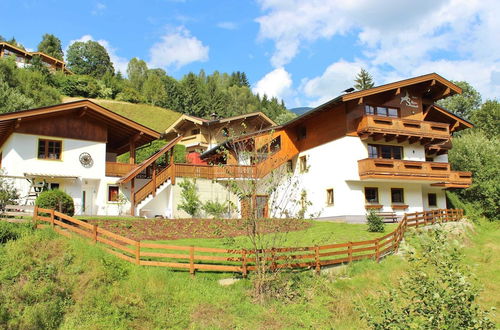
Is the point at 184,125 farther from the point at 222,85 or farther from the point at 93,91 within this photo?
the point at 222,85

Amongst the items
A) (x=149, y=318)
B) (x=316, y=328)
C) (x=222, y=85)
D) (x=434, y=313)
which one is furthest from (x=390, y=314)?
(x=222, y=85)

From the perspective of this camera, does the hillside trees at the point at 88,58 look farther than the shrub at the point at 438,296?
Yes

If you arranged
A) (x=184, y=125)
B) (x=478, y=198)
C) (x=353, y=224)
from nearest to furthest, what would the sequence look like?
(x=353, y=224) → (x=478, y=198) → (x=184, y=125)

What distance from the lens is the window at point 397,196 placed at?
28.4 m

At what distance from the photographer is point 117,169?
91.9 feet

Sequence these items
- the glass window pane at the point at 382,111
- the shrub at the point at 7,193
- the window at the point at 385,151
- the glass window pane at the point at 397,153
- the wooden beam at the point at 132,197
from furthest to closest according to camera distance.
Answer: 1. the glass window pane at the point at 397,153
2. the glass window pane at the point at 382,111
3. the window at the point at 385,151
4. the wooden beam at the point at 132,197
5. the shrub at the point at 7,193

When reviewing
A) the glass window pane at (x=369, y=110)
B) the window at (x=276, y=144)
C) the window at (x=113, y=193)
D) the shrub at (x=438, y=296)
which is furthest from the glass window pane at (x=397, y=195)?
the shrub at (x=438, y=296)

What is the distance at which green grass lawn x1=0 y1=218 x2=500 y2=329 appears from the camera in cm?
1138

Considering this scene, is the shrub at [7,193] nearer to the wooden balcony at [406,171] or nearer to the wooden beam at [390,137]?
the wooden balcony at [406,171]

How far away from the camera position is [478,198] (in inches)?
1265

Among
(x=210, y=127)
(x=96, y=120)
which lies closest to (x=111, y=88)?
(x=210, y=127)

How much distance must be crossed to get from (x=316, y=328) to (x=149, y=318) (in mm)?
4478

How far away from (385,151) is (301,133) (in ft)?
20.6

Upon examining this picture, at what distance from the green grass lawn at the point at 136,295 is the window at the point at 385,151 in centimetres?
1382
